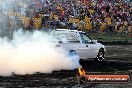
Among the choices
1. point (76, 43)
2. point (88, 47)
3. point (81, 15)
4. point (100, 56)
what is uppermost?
point (81, 15)

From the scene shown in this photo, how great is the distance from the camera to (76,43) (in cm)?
1867

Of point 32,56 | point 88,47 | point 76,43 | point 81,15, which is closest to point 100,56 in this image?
point 88,47

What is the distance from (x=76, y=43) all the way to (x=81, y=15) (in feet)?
70.5

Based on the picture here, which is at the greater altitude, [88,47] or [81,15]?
[81,15]

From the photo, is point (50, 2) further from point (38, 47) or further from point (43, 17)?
point (38, 47)

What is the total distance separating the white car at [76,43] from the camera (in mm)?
18247

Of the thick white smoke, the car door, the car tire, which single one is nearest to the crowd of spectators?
the car tire

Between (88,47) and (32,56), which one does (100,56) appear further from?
(32,56)

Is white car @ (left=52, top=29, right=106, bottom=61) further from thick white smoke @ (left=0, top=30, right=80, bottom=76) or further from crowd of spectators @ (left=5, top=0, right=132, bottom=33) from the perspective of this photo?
crowd of spectators @ (left=5, top=0, right=132, bottom=33)

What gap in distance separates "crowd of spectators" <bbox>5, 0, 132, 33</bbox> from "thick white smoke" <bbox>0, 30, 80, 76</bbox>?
1480 cm

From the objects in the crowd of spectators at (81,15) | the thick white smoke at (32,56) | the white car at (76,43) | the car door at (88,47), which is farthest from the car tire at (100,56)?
the crowd of spectators at (81,15)

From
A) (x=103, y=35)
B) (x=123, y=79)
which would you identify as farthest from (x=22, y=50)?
(x=103, y=35)

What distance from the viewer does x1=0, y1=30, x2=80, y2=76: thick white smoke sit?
Answer: 15.3m

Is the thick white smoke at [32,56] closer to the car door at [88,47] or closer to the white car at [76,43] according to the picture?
the white car at [76,43]
